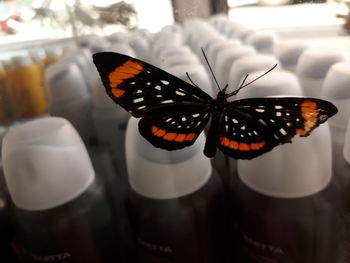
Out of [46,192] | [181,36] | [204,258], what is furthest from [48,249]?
[181,36]

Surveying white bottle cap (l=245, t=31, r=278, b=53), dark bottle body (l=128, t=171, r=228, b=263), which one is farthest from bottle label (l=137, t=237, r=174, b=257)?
white bottle cap (l=245, t=31, r=278, b=53)

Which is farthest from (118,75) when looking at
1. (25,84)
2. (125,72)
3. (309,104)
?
(25,84)

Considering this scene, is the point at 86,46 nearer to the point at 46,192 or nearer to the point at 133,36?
the point at 133,36

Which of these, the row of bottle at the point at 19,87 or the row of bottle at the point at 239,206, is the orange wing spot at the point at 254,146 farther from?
the row of bottle at the point at 19,87

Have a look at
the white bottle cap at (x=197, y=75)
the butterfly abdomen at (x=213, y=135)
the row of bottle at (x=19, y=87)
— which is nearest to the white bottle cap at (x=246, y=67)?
the white bottle cap at (x=197, y=75)

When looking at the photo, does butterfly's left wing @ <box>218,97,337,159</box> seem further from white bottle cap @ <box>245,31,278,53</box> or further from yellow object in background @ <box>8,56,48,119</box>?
yellow object in background @ <box>8,56,48,119</box>

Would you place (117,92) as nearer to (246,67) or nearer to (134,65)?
(134,65)
